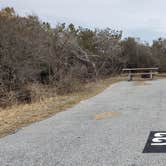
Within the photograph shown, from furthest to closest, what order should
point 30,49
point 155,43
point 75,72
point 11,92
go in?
point 155,43 → point 75,72 → point 30,49 → point 11,92

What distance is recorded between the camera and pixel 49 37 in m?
21.6

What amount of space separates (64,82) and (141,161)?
13.4 meters

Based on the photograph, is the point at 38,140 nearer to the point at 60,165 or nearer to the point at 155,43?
the point at 60,165

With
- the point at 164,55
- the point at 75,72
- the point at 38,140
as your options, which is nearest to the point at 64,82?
the point at 75,72

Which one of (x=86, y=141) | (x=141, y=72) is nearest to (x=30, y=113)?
(x=86, y=141)

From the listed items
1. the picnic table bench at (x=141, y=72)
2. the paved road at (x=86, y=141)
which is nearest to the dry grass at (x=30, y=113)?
the paved road at (x=86, y=141)

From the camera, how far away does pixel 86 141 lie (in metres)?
7.50

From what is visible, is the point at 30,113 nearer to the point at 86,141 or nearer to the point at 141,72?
the point at 86,141

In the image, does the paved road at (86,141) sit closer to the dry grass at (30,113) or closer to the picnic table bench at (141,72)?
the dry grass at (30,113)

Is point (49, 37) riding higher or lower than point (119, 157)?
higher

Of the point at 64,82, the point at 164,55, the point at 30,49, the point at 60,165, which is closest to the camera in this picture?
the point at 60,165

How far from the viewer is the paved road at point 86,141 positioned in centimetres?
606

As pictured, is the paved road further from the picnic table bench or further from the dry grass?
the picnic table bench

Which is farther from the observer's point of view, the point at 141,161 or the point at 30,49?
the point at 30,49
